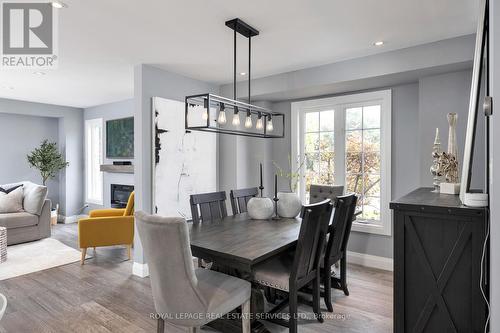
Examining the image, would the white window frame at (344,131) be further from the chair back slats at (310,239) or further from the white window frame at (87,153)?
the white window frame at (87,153)

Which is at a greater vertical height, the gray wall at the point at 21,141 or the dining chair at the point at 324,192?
the gray wall at the point at 21,141

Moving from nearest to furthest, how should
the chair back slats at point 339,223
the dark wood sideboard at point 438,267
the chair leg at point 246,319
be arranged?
1. the dark wood sideboard at point 438,267
2. the chair leg at point 246,319
3. the chair back slats at point 339,223

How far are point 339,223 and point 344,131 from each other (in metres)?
1.89

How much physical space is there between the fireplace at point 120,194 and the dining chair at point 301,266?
4.49 metres

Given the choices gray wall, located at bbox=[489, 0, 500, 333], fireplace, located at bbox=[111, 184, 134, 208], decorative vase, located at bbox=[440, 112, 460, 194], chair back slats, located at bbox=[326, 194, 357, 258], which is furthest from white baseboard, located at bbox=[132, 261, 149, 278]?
gray wall, located at bbox=[489, 0, 500, 333]

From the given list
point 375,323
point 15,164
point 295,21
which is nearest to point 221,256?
point 375,323

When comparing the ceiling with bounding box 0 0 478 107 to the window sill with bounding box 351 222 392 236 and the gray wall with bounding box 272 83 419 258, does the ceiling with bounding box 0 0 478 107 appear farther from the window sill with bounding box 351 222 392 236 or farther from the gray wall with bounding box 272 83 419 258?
the window sill with bounding box 351 222 392 236

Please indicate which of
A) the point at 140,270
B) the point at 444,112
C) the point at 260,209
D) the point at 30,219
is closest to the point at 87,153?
the point at 30,219

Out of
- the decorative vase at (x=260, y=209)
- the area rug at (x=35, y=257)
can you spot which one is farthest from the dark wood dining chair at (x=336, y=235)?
the area rug at (x=35, y=257)

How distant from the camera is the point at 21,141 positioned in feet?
21.8

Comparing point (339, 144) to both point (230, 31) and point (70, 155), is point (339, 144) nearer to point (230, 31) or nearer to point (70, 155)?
point (230, 31)

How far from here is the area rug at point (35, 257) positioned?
3.96m

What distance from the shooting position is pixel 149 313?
2.83 m

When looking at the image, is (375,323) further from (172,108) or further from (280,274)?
(172,108)
